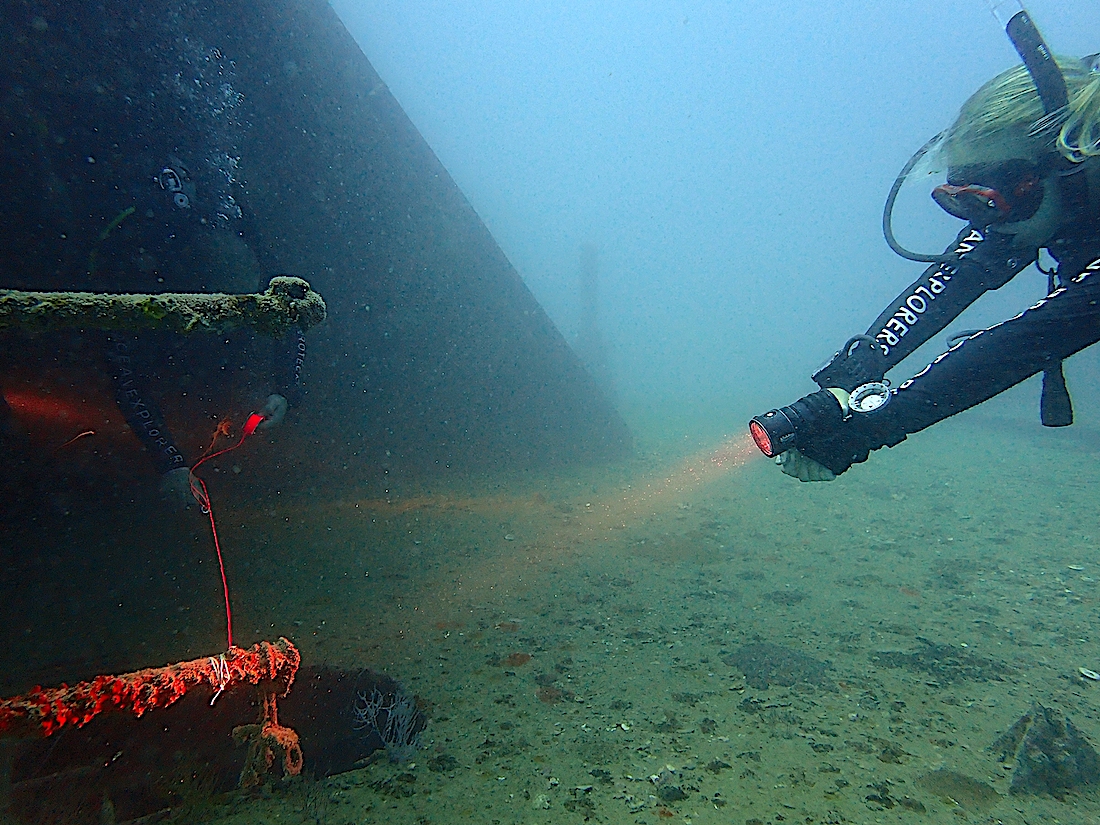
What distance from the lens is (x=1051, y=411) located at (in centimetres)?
207

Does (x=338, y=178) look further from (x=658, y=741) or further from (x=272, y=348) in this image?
(x=658, y=741)

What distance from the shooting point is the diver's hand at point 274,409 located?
375 cm

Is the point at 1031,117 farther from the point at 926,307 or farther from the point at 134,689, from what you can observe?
the point at 134,689

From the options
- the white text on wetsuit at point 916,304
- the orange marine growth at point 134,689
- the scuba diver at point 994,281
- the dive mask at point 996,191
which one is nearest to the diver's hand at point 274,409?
the orange marine growth at point 134,689

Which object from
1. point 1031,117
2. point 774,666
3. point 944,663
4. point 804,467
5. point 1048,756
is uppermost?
point 1031,117

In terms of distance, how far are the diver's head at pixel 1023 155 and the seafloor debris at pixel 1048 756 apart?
2.14 meters

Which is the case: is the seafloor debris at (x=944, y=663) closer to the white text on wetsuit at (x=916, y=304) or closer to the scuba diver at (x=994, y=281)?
the scuba diver at (x=994, y=281)

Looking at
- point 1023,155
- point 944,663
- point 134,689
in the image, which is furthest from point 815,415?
point 134,689

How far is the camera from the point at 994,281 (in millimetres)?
2160

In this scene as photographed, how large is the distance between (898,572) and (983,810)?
2815mm

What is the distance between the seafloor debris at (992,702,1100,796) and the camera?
228 centimetres

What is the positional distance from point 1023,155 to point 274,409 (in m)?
4.14

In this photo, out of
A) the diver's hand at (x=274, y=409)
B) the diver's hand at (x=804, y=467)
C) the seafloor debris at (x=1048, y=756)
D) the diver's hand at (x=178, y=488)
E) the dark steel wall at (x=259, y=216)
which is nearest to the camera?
the diver's hand at (x=804, y=467)

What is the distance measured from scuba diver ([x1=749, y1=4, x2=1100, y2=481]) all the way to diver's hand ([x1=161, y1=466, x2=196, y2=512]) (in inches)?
131
